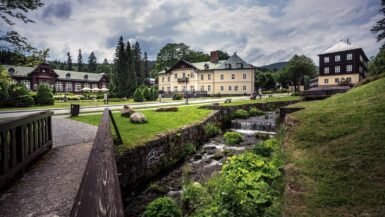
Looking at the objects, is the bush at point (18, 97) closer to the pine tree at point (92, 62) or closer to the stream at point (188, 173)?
the stream at point (188, 173)

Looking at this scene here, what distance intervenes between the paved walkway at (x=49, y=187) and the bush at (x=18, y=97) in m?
23.2

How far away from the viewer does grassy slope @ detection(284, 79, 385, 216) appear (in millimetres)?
3771

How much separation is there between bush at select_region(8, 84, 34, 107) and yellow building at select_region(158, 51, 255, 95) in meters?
35.5

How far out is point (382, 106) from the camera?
784cm

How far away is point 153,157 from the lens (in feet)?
30.9

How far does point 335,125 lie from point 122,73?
4237 centimetres

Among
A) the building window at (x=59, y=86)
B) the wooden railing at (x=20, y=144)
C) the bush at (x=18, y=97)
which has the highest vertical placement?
the building window at (x=59, y=86)

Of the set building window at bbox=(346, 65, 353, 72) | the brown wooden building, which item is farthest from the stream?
the brown wooden building

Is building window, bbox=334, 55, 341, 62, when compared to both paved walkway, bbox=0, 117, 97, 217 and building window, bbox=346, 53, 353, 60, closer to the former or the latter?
building window, bbox=346, 53, 353, 60

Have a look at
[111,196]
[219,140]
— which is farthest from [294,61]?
[111,196]

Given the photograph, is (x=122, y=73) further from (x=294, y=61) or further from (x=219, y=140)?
(x=294, y=61)

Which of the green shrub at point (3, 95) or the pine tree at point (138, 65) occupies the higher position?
the pine tree at point (138, 65)

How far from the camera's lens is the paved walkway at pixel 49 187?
3.47m

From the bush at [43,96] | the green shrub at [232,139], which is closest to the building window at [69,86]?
the bush at [43,96]
